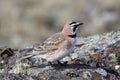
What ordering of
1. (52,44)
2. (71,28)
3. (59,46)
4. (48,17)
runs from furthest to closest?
(48,17)
(71,28)
(59,46)
(52,44)

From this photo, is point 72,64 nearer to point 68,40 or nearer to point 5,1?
point 68,40

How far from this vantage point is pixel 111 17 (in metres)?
27.4

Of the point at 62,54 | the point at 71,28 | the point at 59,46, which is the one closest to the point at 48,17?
the point at 71,28

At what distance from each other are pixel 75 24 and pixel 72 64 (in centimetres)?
132

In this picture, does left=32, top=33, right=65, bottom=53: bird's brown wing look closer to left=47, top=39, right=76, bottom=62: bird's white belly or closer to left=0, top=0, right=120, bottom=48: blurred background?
left=47, top=39, right=76, bottom=62: bird's white belly

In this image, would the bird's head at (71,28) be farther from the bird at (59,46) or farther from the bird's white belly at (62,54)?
the bird's white belly at (62,54)

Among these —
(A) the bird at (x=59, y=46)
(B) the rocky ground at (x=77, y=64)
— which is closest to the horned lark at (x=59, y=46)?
(A) the bird at (x=59, y=46)

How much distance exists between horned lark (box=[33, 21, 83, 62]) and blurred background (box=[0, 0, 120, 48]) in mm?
13053

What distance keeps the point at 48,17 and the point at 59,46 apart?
1717cm

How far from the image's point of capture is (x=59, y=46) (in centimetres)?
1106

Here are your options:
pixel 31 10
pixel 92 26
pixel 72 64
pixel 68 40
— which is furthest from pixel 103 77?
pixel 31 10

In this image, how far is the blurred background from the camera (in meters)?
25.9

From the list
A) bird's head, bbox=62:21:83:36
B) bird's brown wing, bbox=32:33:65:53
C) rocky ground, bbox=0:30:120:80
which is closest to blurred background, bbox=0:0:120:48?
bird's head, bbox=62:21:83:36

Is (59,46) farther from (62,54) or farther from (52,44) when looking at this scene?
(62,54)
